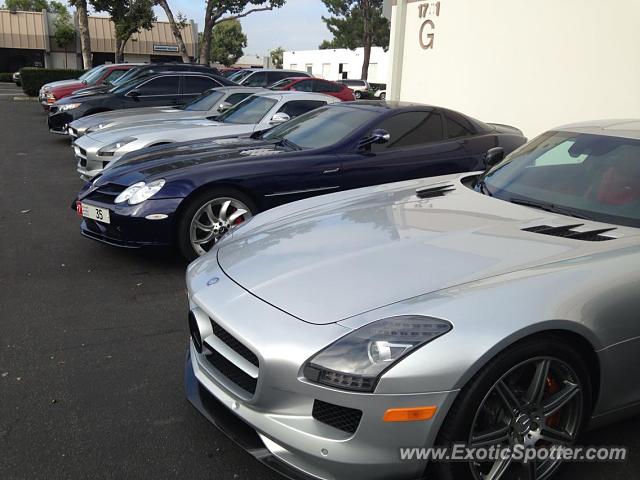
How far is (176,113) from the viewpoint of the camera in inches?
358

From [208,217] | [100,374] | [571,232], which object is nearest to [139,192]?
[208,217]

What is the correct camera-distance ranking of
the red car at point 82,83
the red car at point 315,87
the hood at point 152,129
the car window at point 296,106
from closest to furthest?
the hood at point 152,129
the car window at point 296,106
the red car at point 315,87
the red car at point 82,83

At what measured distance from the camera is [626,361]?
7.41 ft

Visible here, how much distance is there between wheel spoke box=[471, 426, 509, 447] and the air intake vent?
1.62 metres

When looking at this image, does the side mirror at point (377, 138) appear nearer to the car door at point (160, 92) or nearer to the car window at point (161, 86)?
the car door at point (160, 92)

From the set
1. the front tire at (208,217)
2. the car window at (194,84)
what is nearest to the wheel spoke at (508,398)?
the front tire at (208,217)

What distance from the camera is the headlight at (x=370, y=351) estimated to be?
1.88 meters

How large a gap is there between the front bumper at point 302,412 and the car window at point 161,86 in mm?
10691

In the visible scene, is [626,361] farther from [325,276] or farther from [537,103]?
[537,103]

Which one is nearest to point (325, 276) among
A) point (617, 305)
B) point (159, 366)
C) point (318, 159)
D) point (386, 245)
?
point (386, 245)

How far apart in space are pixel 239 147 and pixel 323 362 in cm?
380

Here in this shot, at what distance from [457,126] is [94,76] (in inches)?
560

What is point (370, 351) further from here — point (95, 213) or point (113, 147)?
point (113, 147)

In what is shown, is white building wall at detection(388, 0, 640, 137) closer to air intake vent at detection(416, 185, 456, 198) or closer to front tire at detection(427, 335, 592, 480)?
air intake vent at detection(416, 185, 456, 198)
